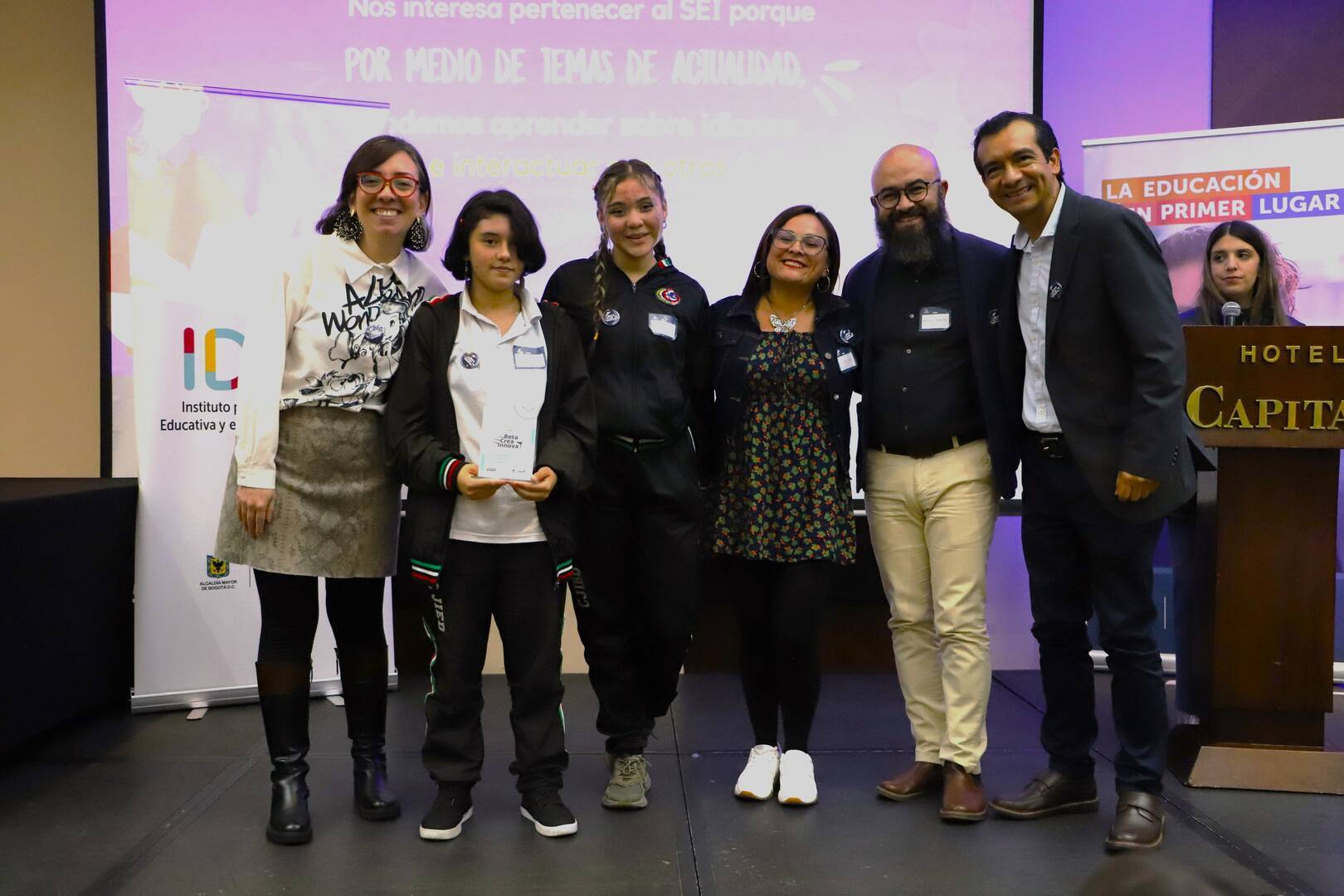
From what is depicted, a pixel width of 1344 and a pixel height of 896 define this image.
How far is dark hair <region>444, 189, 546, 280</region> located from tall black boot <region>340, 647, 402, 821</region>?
1014 mm

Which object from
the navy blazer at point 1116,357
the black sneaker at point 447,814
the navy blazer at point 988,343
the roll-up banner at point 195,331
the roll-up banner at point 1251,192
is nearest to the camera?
the navy blazer at point 1116,357

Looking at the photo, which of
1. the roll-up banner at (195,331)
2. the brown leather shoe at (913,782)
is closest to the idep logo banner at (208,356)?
the roll-up banner at (195,331)

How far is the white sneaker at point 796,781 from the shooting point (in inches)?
109

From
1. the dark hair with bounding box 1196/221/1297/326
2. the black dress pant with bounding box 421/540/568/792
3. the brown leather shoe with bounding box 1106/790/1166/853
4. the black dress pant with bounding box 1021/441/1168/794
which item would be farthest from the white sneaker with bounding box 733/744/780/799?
the dark hair with bounding box 1196/221/1297/326

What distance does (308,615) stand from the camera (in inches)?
104

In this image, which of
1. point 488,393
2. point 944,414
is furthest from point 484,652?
point 944,414

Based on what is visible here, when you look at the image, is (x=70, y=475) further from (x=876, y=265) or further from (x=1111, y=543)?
(x=1111, y=543)

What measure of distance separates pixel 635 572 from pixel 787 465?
474 millimetres

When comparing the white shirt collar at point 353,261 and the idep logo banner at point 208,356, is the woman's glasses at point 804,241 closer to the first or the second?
the white shirt collar at point 353,261

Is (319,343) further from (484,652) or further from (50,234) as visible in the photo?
(50,234)

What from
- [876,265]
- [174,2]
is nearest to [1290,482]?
[876,265]

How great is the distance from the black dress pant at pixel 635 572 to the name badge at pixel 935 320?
663 millimetres

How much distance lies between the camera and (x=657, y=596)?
2746 mm

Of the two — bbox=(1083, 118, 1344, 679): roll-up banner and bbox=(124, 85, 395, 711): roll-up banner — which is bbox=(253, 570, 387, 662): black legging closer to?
bbox=(124, 85, 395, 711): roll-up banner
